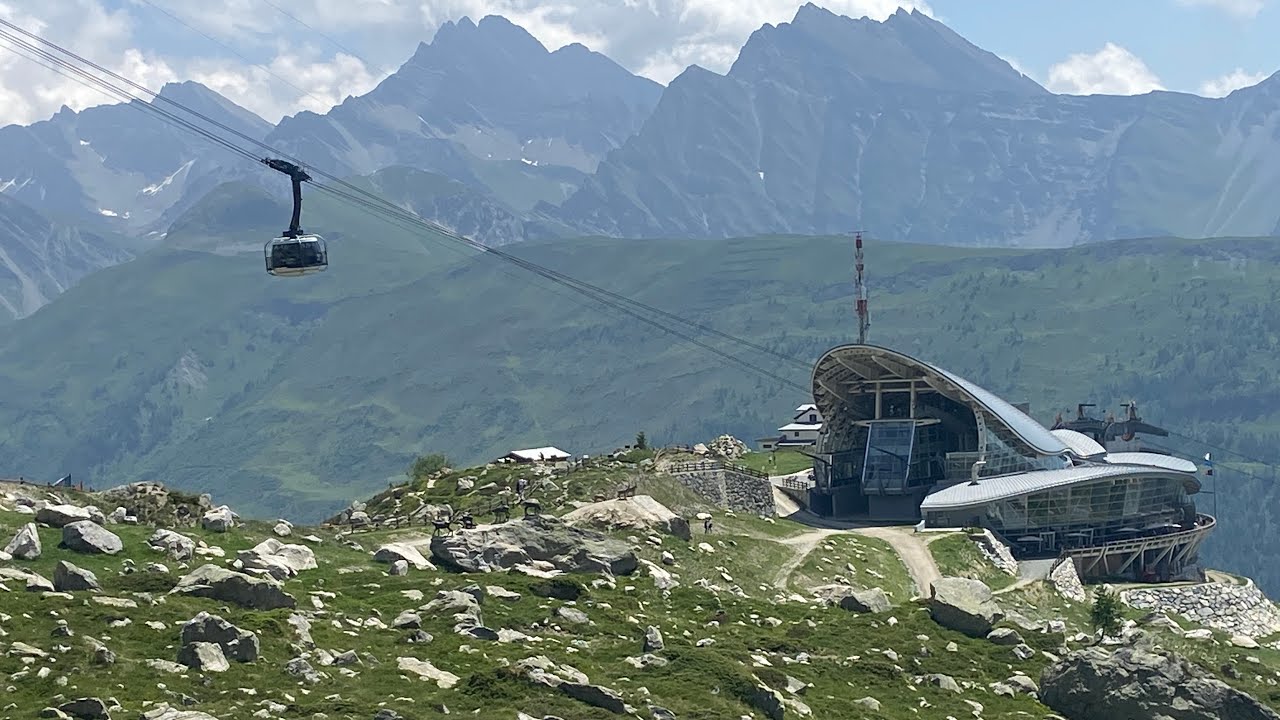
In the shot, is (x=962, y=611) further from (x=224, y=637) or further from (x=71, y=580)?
(x=71, y=580)

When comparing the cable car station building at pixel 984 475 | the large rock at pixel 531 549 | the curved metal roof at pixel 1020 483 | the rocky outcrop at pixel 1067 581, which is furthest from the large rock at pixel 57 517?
the curved metal roof at pixel 1020 483

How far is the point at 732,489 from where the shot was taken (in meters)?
148

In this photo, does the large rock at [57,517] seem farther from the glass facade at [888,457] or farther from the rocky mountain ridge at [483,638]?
the glass facade at [888,457]

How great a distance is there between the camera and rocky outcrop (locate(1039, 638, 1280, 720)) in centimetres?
6756

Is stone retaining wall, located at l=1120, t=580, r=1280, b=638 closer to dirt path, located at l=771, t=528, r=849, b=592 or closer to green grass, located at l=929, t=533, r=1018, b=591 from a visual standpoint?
green grass, located at l=929, t=533, r=1018, b=591

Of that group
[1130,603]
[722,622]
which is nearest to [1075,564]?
[1130,603]

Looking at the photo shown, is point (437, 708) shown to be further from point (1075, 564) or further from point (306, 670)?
point (1075, 564)

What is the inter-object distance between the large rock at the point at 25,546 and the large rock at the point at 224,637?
14657 mm

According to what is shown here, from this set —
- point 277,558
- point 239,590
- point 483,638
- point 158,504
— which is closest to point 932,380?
point 158,504

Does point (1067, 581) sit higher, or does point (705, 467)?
point (705, 467)

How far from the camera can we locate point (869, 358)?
181 metres

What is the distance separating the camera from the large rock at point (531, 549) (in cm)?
8300

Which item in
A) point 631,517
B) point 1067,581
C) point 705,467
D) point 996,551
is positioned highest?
point 631,517

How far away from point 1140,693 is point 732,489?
80833 mm
